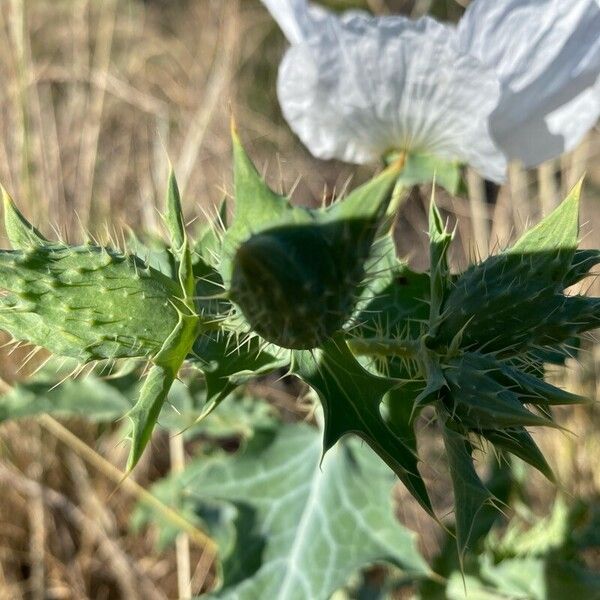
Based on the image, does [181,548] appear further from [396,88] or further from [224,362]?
[396,88]

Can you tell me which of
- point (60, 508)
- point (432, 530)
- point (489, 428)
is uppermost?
point (489, 428)

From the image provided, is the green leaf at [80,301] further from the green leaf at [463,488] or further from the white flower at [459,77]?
the white flower at [459,77]

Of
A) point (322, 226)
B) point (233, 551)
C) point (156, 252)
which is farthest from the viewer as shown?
point (233, 551)

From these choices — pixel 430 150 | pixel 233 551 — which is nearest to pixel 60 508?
pixel 233 551

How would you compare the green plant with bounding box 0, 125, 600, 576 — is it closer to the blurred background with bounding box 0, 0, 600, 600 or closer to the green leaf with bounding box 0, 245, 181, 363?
the green leaf with bounding box 0, 245, 181, 363

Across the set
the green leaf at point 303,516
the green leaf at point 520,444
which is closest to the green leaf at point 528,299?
the green leaf at point 520,444

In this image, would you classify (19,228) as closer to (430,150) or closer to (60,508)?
(430,150)
